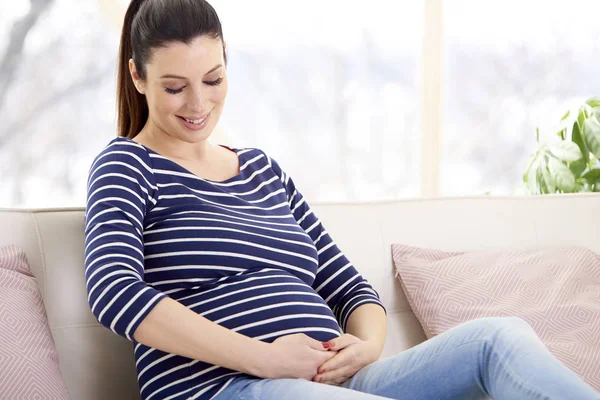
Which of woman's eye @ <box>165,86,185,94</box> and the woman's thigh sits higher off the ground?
woman's eye @ <box>165,86,185,94</box>

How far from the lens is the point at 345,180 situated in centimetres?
352

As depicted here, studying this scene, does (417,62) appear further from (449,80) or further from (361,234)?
(361,234)

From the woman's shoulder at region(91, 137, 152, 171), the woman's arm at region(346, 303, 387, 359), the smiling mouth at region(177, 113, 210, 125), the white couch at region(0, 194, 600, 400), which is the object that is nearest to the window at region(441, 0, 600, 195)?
the white couch at region(0, 194, 600, 400)

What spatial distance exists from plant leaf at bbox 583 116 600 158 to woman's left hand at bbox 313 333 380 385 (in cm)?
152

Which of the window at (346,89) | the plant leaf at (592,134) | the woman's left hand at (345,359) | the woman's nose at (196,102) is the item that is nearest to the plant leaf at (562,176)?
the plant leaf at (592,134)

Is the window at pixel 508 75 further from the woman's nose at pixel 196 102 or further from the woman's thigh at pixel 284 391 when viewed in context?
the woman's thigh at pixel 284 391

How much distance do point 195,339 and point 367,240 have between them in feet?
2.53

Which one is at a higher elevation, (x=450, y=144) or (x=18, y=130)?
(x=18, y=130)

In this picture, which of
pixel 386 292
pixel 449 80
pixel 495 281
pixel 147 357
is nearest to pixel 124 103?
pixel 147 357

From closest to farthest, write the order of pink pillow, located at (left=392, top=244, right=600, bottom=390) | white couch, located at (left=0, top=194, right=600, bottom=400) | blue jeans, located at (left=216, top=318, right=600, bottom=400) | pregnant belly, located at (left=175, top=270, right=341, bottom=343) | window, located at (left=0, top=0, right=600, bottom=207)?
blue jeans, located at (left=216, top=318, right=600, bottom=400)
pregnant belly, located at (left=175, top=270, right=341, bottom=343)
white couch, located at (left=0, top=194, right=600, bottom=400)
pink pillow, located at (left=392, top=244, right=600, bottom=390)
window, located at (left=0, top=0, right=600, bottom=207)

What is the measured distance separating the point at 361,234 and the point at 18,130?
1.62 metres

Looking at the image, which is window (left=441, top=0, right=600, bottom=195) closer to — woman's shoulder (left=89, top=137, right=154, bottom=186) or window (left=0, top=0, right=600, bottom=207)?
window (left=0, top=0, right=600, bottom=207)

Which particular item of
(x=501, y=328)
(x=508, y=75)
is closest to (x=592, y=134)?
(x=508, y=75)

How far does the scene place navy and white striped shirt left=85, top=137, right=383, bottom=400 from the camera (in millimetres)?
1326
